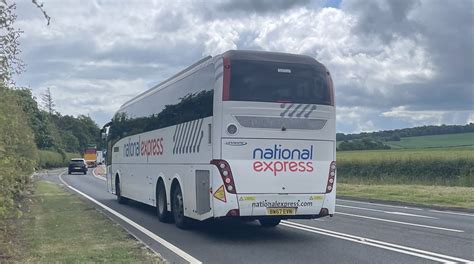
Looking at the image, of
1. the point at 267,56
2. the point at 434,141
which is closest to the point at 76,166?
the point at 434,141

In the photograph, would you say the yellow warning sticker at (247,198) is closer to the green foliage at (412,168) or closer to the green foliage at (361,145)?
the green foliage at (412,168)

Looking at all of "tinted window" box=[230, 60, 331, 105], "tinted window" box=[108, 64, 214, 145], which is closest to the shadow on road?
"tinted window" box=[108, 64, 214, 145]

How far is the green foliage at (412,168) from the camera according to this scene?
39625 mm

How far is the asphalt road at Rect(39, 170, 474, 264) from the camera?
438 inches

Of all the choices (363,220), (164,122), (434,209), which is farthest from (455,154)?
(164,122)

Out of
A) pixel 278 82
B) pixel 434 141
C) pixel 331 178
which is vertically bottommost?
pixel 331 178

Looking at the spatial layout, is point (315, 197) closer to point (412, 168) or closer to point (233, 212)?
point (233, 212)

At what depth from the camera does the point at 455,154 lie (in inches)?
1640

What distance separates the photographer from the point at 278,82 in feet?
44.4

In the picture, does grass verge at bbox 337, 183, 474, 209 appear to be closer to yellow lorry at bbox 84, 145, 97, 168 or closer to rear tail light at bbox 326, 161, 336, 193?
rear tail light at bbox 326, 161, 336, 193

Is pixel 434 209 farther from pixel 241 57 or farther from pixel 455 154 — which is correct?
pixel 455 154

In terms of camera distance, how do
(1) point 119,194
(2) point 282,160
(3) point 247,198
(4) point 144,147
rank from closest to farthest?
(3) point 247,198 → (2) point 282,160 → (4) point 144,147 → (1) point 119,194

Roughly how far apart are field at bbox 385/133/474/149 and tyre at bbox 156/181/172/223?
52228 millimetres

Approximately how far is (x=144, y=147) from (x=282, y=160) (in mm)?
7461
